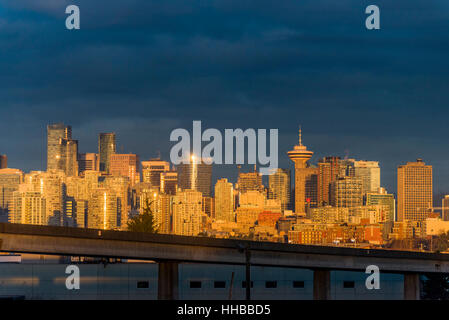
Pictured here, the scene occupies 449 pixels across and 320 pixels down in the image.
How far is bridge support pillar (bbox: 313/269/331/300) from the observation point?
3506 inches

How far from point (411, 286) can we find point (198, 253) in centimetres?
2339

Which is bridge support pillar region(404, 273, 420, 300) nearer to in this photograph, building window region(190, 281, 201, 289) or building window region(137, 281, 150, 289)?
building window region(190, 281, 201, 289)

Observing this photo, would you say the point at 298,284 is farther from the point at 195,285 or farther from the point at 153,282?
the point at 153,282

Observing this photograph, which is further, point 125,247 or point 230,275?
point 230,275

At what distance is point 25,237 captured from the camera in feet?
246

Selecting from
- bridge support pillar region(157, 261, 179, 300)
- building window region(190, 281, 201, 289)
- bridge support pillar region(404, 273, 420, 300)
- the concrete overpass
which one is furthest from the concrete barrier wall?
bridge support pillar region(157, 261, 179, 300)

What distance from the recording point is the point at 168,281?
83.1 metres

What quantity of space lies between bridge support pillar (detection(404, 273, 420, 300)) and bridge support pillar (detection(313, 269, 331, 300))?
8.29 m

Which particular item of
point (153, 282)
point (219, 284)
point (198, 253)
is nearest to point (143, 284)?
point (153, 282)

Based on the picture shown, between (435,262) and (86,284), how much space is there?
121 feet

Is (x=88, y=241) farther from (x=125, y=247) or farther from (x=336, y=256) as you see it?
(x=336, y=256)
